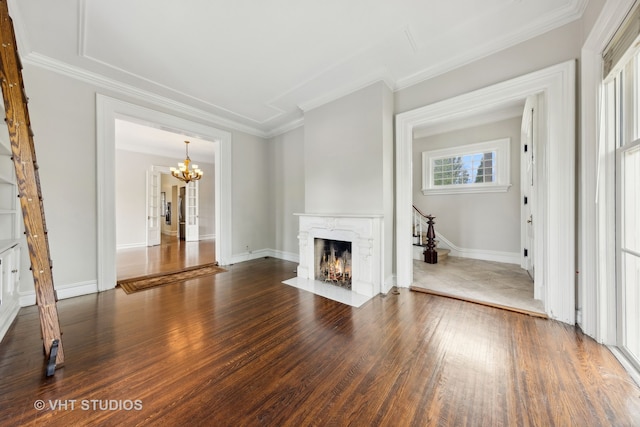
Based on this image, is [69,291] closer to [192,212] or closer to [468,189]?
[192,212]

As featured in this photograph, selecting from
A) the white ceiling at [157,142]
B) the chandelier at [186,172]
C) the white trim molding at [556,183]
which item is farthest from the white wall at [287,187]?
the white trim molding at [556,183]

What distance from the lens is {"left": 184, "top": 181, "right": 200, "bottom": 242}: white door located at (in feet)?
25.2

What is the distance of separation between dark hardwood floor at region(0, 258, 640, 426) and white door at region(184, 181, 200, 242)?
5.43m

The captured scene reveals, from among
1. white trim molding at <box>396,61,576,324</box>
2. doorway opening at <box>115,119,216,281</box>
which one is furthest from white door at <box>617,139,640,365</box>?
doorway opening at <box>115,119,216,281</box>

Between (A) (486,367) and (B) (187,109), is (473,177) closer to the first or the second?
(A) (486,367)

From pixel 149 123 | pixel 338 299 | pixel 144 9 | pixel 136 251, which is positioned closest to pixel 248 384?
pixel 338 299

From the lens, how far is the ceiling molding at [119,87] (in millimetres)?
2646

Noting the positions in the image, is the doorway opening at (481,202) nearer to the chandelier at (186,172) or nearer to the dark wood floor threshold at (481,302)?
the dark wood floor threshold at (481,302)

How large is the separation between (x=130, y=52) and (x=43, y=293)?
2.58 m

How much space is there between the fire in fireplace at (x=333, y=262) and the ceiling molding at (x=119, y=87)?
2.99m

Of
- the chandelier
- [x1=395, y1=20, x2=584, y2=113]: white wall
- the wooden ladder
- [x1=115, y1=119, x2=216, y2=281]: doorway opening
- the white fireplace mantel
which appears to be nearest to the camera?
the wooden ladder

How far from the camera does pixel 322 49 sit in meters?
2.57

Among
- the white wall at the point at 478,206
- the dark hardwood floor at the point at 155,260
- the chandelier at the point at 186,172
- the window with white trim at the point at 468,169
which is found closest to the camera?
the dark hardwood floor at the point at 155,260

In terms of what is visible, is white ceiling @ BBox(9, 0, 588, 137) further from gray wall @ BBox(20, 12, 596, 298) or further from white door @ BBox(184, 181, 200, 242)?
white door @ BBox(184, 181, 200, 242)
